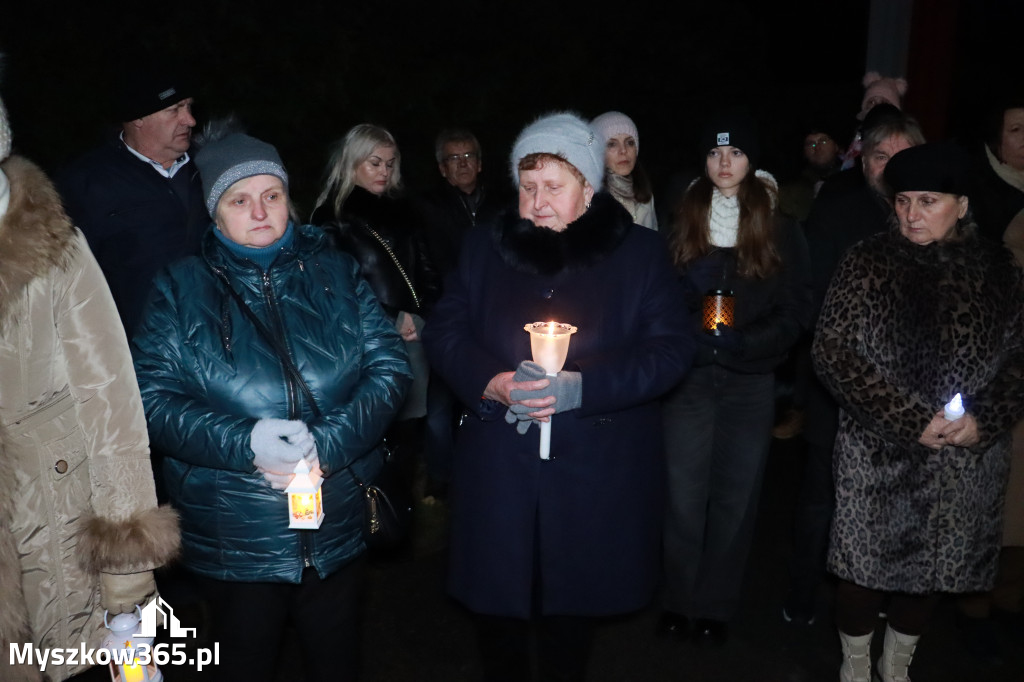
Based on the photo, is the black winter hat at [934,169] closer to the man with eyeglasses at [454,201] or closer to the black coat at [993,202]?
the black coat at [993,202]

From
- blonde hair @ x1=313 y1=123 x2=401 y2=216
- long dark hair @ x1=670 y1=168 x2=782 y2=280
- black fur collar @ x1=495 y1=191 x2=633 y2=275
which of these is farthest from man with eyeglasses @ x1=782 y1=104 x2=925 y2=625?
blonde hair @ x1=313 y1=123 x2=401 y2=216

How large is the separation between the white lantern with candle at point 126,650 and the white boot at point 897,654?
8.70ft

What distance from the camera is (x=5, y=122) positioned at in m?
2.49

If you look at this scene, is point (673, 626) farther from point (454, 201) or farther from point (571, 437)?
point (454, 201)

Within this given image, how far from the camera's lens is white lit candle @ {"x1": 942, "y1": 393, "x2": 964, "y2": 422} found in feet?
10.6

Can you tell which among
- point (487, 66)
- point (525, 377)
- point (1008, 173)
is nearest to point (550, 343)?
point (525, 377)

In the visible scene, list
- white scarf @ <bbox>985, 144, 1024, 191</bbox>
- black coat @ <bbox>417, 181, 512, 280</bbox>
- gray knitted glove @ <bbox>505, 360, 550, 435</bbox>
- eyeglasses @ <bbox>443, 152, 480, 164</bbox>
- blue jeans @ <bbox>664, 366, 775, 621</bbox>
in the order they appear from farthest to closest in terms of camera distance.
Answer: eyeglasses @ <bbox>443, 152, 480, 164</bbox>
black coat @ <bbox>417, 181, 512, 280</bbox>
white scarf @ <bbox>985, 144, 1024, 191</bbox>
blue jeans @ <bbox>664, 366, 775, 621</bbox>
gray knitted glove @ <bbox>505, 360, 550, 435</bbox>

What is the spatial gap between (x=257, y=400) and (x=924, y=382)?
7.42 feet

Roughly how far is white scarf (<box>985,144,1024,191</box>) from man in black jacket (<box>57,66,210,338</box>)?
3.80m

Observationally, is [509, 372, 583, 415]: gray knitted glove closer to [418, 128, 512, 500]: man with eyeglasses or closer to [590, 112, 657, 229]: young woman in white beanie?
[590, 112, 657, 229]: young woman in white beanie

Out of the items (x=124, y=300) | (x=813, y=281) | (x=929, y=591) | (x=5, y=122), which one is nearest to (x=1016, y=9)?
(x=813, y=281)

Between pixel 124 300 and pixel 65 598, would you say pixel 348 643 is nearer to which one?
pixel 65 598

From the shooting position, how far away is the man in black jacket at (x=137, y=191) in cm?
408

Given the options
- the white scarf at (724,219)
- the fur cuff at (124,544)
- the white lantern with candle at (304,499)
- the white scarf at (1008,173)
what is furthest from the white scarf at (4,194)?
the white scarf at (1008,173)
